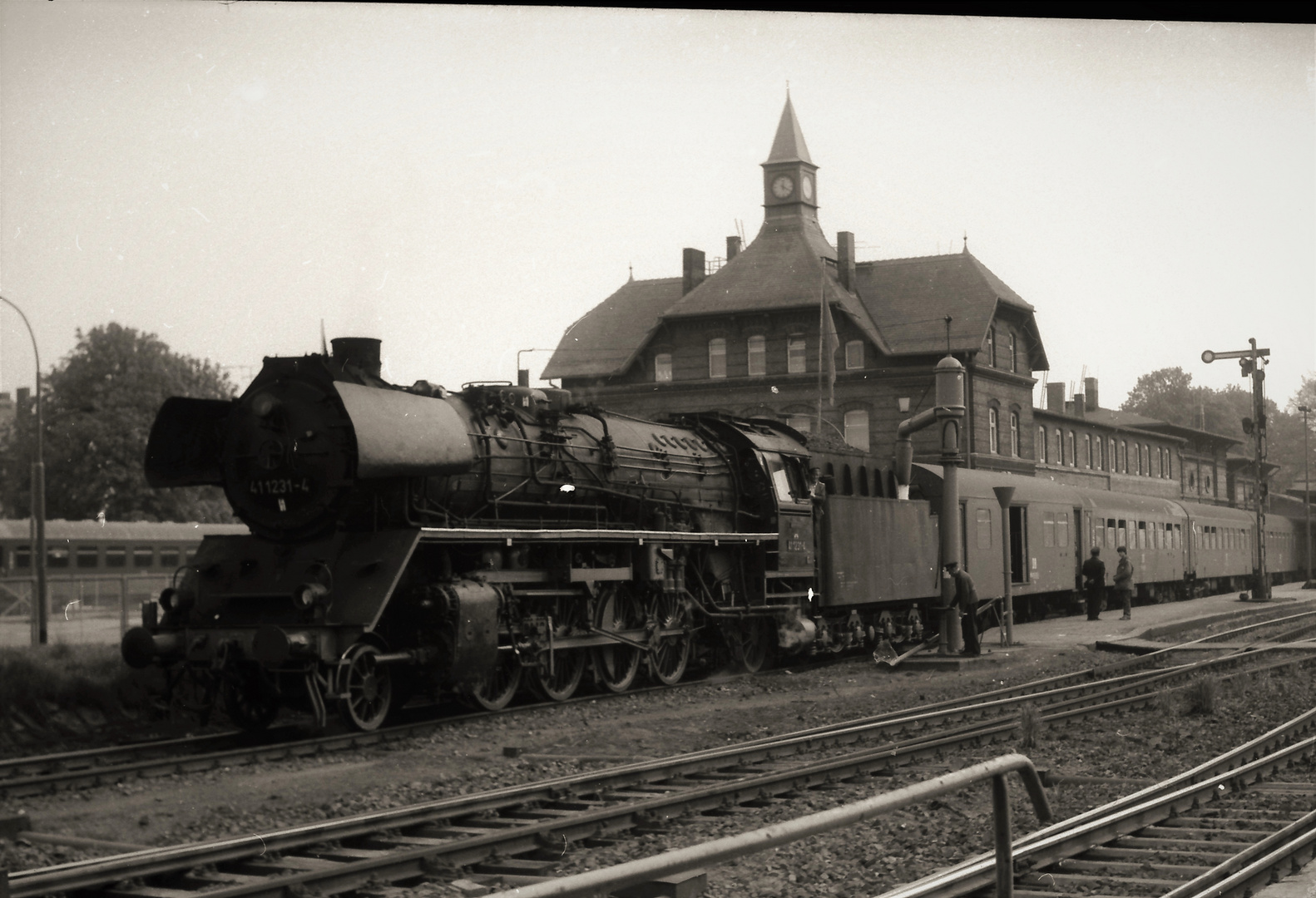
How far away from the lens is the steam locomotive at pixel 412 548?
11.2 metres

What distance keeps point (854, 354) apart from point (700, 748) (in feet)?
123

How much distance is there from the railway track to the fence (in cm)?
528

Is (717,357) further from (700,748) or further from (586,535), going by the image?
(700,748)

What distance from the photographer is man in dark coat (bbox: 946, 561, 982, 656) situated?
716 inches

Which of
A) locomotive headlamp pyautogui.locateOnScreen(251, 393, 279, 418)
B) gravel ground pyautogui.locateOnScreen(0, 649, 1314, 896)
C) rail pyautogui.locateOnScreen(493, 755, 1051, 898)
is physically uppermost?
locomotive headlamp pyautogui.locateOnScreen(251, 393, 279, 418)

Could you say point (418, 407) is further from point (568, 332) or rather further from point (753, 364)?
point (568, 332)

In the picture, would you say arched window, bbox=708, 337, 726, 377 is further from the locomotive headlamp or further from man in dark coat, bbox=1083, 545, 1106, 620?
the locomotive headlamp

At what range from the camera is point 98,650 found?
13953mm

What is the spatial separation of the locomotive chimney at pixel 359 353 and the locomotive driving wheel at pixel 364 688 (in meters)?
2.50

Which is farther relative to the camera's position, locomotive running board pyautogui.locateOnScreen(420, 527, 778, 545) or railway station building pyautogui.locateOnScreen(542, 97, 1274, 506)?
railway station building pyautogui.locateOnScreen(542, 97, 1274, 506)

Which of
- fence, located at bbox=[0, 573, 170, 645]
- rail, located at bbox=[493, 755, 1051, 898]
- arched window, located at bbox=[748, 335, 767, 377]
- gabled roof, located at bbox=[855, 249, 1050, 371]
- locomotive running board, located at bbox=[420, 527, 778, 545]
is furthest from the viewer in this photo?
arched window, located at bbox=[748, 335, 767, 377]

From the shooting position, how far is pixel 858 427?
46.8 meters

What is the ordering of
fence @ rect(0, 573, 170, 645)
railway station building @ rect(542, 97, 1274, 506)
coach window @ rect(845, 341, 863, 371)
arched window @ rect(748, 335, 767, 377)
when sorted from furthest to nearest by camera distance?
arched window @ rect(748, 335, 767, 377), coach window @ rect(845, 341, 863, 371), railway station building @ rect(542, 97, 1274, 506), fence @ rect(0, 573, 170, 645)

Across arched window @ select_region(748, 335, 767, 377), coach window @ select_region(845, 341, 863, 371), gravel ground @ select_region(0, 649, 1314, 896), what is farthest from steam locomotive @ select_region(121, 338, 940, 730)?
arched window @ select_region(748, 335, 767, 377)
